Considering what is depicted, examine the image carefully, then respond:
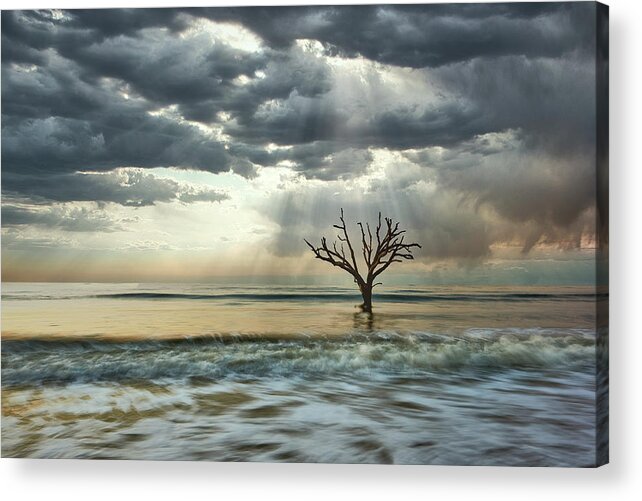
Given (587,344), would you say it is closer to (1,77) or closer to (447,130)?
(447,130)

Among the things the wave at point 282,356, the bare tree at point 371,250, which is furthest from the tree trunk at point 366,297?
the wave at point 282,356

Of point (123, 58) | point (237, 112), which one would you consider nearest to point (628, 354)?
point (237, 112)

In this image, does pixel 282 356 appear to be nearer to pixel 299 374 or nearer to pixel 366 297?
pixel 299 374

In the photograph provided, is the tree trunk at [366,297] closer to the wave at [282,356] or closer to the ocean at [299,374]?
the ocean at [299,374]

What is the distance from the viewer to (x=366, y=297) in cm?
617

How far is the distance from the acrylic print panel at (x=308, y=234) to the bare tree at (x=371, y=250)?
1cm

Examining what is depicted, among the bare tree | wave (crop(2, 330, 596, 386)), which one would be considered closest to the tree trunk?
the bare tree

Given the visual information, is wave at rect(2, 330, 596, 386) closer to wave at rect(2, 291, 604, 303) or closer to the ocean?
the ocean

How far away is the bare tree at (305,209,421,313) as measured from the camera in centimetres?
612

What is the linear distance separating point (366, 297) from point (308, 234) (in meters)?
0.57

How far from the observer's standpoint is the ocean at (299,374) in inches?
229

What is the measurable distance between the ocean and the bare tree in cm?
18

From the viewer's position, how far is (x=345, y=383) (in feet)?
19.9

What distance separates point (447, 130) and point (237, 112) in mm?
1423
